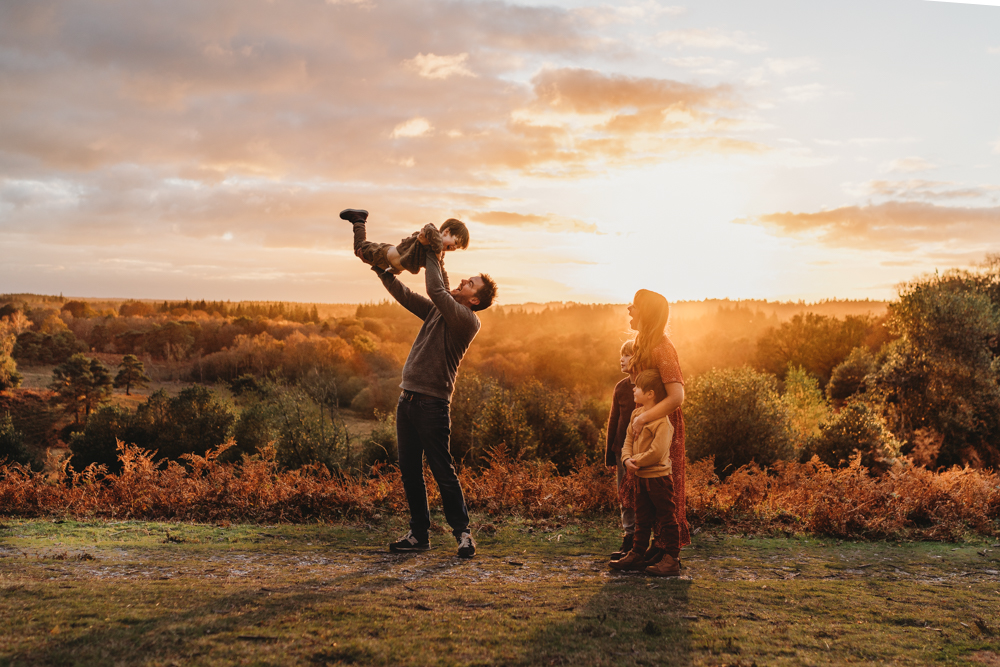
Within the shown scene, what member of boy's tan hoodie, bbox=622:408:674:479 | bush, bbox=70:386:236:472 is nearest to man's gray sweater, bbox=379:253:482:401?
boy's tan hoodie, bbox=622:408:674:479

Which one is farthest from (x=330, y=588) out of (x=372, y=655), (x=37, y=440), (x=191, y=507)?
(x=37, y=440)

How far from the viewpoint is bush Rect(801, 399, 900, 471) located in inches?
659

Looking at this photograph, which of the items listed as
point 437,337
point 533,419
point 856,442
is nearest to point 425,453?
point 437,337

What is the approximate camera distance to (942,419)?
81.0 ft

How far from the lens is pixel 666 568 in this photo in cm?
455

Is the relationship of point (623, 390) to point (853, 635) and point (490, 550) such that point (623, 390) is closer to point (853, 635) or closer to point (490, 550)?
point (490, 550)

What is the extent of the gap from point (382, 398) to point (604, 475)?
1656 inches

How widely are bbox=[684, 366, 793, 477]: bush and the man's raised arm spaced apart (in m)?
A: 15.4

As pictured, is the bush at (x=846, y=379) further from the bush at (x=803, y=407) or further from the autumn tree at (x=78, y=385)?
the autumn tree at (x=78, y=385)

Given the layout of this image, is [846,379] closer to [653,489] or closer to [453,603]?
[653,489]

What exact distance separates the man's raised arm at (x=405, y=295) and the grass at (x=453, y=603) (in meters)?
1.96

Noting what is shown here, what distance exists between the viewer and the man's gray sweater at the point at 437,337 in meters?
4.71

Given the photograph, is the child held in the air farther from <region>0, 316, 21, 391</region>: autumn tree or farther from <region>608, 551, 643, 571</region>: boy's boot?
<region>0, 316, 21, 391</region>: autumn tree

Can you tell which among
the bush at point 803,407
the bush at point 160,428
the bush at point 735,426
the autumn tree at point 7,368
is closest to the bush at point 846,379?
the bush at point 803,407
